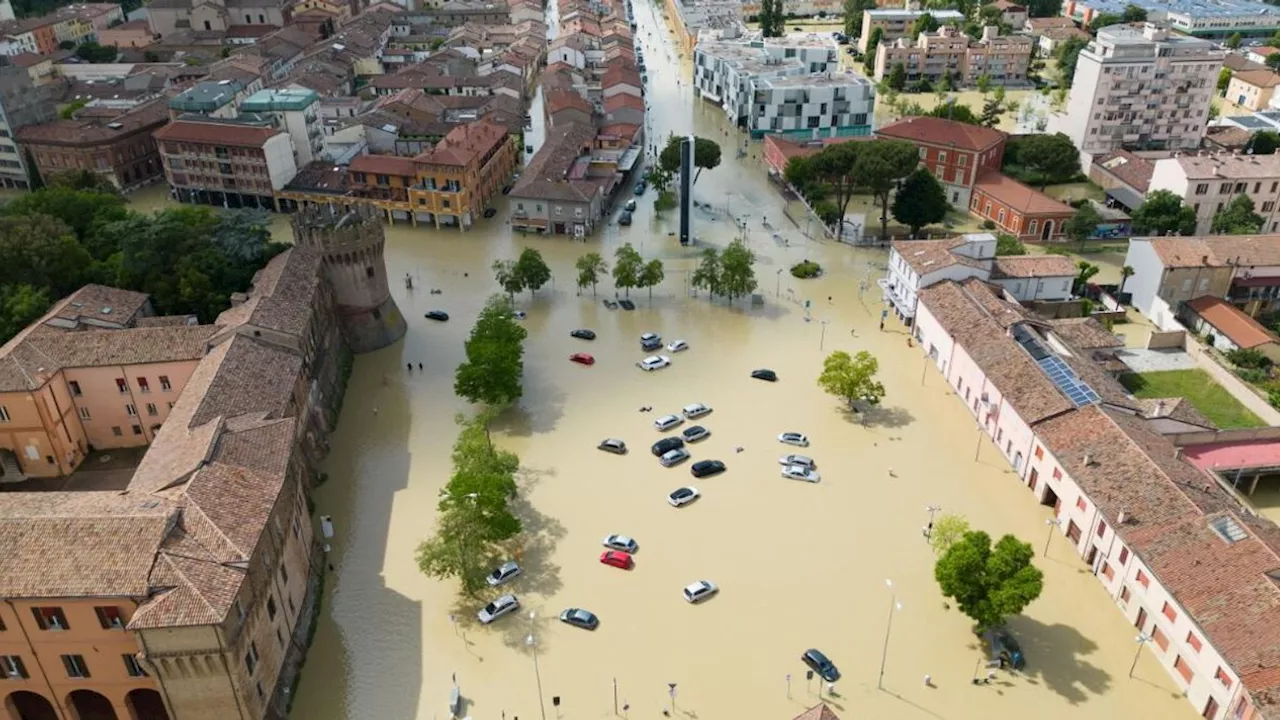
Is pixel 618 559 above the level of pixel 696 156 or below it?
below

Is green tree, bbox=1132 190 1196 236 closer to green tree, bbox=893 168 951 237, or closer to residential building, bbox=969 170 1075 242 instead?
residential building, bbox=969 170 1075 242

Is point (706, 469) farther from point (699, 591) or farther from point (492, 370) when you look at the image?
point (492, 370)

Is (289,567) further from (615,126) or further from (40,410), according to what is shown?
(615,126)

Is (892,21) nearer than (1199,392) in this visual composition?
No

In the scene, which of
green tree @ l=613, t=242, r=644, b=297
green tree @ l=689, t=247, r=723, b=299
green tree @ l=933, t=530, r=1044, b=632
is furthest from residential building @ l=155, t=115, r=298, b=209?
green tree @ l=933, t=530, r=1044, b=632

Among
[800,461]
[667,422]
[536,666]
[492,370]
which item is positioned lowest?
[536,666]

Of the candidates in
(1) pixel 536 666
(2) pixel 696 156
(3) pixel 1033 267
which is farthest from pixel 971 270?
(1) pixel 536 666

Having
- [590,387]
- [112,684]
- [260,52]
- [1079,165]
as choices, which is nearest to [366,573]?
[112,684]
